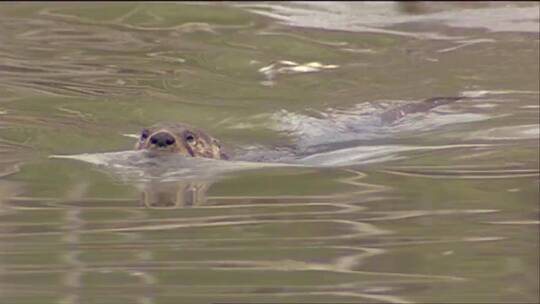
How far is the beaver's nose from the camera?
22.7 ft

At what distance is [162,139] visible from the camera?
6.92 meters

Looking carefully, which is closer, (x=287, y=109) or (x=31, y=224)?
(x=31, y=224)

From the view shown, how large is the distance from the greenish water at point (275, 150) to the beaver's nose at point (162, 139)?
22 centimetres

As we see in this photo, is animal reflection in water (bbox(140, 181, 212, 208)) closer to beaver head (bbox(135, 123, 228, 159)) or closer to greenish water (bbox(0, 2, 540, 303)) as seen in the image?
greenish water (bbox(0, 2, 540, 303))

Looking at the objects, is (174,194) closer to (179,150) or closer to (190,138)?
(179,150)

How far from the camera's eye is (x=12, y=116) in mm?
7848

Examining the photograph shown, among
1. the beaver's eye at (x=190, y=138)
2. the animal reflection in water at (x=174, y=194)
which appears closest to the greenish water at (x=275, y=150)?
the animal reflection in water at (x=174, y=194)

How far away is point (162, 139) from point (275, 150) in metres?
1.04

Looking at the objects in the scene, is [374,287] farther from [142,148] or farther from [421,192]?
[142,148]

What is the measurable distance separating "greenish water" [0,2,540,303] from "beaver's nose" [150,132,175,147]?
221 mm

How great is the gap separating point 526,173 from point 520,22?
16.1ft

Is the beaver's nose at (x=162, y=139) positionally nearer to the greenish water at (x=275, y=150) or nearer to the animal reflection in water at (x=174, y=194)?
the greenish water at (x=275, y=150)

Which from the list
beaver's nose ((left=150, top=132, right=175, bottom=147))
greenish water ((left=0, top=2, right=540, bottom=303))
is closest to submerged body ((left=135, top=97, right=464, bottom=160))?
beaver's nose ((left=150, top=132, right=175, bottom=147))

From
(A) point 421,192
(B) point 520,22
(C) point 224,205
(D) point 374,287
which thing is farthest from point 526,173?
(B) point 520,22
